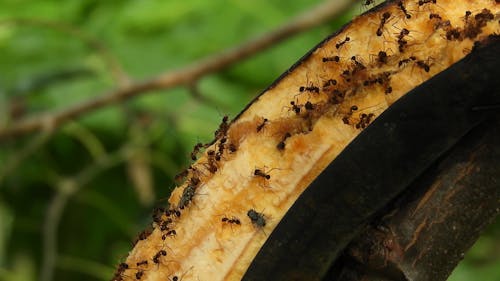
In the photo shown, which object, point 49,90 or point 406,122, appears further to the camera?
point 49,90

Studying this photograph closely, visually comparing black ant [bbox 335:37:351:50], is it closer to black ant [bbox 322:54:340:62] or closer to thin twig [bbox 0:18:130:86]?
black ant [bbox 322:54:340:62]

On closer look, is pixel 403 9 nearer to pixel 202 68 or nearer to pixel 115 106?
pixel 202 68

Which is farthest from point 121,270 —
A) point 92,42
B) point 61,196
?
point 61,196

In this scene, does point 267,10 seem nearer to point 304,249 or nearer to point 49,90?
point 49,90

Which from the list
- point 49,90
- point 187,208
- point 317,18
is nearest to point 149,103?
point 49,90

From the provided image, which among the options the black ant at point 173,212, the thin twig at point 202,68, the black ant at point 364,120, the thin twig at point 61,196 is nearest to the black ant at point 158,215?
the black ant at point 173,212

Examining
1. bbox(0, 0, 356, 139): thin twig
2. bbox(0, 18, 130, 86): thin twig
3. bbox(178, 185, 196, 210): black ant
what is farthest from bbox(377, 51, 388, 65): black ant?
bbox(0, 18, 130, 86): thin twig

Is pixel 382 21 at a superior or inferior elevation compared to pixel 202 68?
inferior
